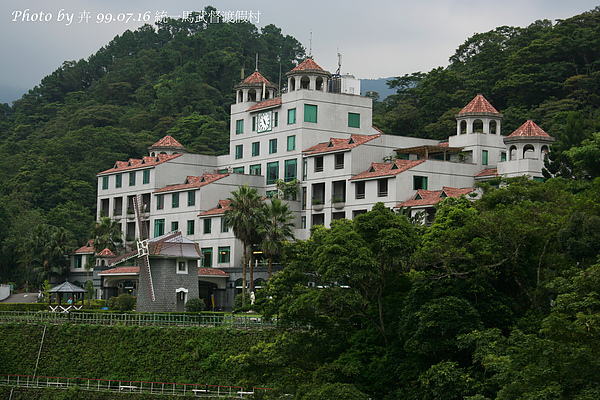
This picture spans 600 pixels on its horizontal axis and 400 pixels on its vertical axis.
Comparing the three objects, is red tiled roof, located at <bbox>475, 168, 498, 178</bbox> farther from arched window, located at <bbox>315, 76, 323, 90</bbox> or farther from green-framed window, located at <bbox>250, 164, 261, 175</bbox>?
green-framed window, located at <bbox>250, 164, 261, 175</bbox>

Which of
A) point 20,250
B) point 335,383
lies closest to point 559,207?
point 335,383

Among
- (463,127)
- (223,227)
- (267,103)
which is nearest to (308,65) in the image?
(267,103)

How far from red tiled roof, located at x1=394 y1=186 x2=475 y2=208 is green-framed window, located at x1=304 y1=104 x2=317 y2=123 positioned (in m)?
16.3

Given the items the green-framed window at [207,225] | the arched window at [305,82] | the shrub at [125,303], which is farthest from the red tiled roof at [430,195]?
the shrub at [125,303]

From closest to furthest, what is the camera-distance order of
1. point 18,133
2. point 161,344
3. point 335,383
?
point 335,383 < point 161,344 < point 18,133

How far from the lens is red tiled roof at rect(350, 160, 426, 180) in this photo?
224 feet

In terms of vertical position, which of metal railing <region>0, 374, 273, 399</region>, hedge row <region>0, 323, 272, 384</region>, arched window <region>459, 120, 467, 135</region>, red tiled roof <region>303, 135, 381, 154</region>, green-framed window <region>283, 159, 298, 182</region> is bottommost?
metal railing <region>0, 374, 273, 399</region>

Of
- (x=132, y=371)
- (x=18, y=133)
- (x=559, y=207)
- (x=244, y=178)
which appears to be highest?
(x=18, y=133)

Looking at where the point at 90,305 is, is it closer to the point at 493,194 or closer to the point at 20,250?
the point at 20,250

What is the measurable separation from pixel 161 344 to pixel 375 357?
68.1 feet

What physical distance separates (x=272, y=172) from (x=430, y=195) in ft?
67.5

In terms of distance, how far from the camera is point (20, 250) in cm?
8994

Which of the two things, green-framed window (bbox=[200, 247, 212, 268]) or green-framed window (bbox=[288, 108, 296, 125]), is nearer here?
green-framed window (bbox=[200, 247, 212, 268])

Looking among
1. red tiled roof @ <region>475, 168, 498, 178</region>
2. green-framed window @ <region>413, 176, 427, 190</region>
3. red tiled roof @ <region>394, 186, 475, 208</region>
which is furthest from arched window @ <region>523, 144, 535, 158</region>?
green-framed window @ <region>413, 176, 427, 190</region>
